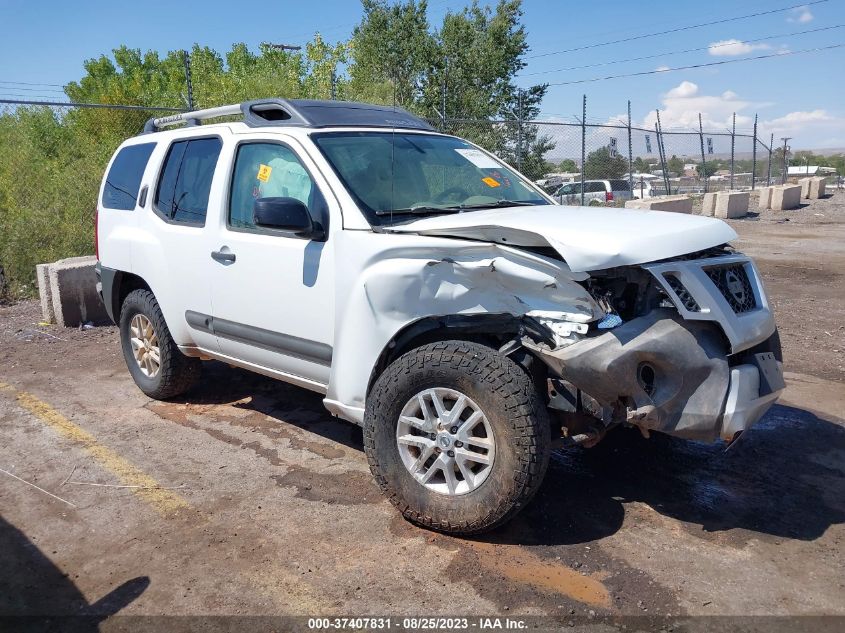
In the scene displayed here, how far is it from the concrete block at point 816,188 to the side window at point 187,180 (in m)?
27.9

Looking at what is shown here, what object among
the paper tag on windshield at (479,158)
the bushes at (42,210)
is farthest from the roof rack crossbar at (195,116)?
the bushes at (42,210)

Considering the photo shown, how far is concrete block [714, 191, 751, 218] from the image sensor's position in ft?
66.1

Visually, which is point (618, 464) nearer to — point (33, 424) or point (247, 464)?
point (247, 464)

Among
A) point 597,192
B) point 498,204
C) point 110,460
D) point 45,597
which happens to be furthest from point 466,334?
point 597,192

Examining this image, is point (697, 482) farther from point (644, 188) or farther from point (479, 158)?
point (644, 188)

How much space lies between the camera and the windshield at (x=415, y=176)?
3.95 meters

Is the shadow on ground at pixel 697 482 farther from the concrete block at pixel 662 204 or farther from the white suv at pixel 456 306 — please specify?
the concrete block at pixel 662 204

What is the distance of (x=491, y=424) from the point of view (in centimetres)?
321

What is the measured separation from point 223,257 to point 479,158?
1779 millimetres

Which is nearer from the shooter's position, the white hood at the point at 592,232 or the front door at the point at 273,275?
the white hood at the point at 592,232

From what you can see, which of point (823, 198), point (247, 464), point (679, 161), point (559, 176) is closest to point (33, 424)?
point (247, 464)

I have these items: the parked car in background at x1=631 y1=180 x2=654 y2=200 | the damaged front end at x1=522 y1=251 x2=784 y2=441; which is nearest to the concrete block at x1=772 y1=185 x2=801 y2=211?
the parked car in background at x1=631 y1=180 x2=654 y2=200

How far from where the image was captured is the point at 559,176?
2142 cm

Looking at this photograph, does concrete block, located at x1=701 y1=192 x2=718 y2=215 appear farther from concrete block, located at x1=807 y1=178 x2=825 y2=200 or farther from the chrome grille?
the chrome grille
